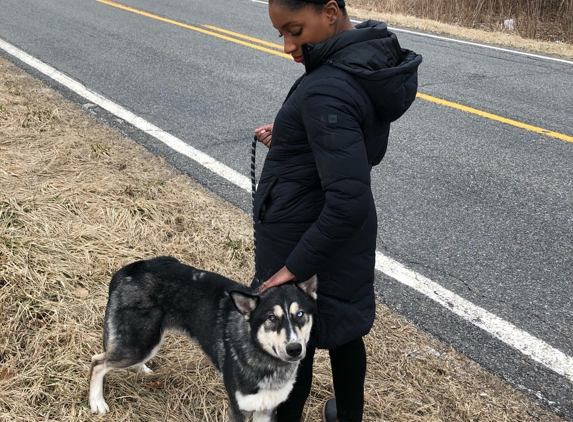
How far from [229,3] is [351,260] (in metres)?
12.4

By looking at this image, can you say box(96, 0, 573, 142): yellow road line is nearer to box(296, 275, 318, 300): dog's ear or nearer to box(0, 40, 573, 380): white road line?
box(0, 40, 573, 380): white road line

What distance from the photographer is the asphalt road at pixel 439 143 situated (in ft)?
12.8

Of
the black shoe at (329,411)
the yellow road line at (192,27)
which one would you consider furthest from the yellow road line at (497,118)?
the black shoe at (329,411)

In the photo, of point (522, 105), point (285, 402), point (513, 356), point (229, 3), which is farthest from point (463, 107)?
point (229, 3)

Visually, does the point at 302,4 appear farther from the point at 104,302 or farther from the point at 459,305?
the point at 459,305

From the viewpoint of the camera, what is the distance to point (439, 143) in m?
6.40

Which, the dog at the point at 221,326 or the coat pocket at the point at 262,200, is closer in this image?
the coat pocket at the point at 262,200

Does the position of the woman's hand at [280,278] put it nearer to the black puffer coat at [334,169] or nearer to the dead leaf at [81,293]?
the black puffer coat at [334,169]

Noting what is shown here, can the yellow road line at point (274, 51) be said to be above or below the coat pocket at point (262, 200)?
below

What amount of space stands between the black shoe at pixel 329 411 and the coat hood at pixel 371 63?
155cm

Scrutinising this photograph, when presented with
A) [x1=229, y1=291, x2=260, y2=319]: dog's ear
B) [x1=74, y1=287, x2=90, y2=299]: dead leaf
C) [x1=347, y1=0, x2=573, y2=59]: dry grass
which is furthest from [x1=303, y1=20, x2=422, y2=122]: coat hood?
[x1=347, y1=0, x2=573, y2=59]: dry grass

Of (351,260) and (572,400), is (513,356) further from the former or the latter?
(351,260)

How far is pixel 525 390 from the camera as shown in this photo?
3244mm

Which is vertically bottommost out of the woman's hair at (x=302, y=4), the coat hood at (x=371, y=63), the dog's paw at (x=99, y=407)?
the dog's paw at (x=99, y=407)
